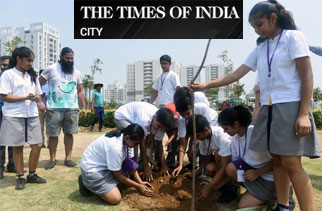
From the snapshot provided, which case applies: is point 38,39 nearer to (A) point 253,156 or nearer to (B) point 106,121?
(B) point 106,121

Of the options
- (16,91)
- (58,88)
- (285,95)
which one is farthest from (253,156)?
(58,88)

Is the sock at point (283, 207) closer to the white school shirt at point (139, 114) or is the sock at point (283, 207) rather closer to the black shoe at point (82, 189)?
the white school shirt at point (139, 114)

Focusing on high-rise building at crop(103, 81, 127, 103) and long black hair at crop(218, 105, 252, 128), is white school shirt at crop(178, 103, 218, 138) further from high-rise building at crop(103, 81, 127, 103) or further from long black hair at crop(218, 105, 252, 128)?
high-rise building at crop(103, 81, 127, 103)

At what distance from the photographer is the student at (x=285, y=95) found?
6.31 feet

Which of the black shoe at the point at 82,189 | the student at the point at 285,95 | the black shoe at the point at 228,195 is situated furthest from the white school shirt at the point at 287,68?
the black shoe at the point at 82,189

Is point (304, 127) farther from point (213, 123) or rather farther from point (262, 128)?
point (213, 123)

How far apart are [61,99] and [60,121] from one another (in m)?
0.39

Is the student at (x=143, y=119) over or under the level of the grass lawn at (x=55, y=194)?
over

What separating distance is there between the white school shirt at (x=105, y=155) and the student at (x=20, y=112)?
983mm

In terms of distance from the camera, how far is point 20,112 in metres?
3.38

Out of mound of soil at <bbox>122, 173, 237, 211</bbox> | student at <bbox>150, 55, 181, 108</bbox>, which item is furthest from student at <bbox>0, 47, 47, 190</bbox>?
student at <bbox>150, 55, 181, 108</bbox>

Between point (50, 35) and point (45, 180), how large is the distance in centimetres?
10532

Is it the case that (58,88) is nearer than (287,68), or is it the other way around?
(287,68)

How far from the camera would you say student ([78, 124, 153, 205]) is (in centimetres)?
285
